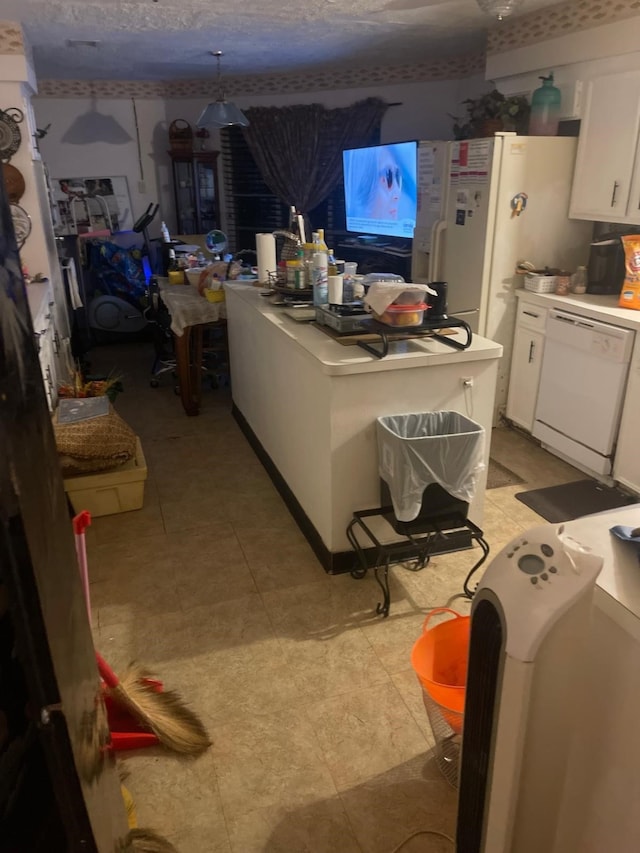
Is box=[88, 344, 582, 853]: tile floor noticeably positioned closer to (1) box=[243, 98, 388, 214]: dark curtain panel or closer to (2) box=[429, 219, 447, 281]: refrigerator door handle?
(2) box=[429, 219, 447, 281]: refrigerator door handle

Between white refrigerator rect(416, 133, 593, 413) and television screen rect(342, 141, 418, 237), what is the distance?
3.36 feet

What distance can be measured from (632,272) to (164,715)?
9.62 feet

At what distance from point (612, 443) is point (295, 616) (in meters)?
1.89

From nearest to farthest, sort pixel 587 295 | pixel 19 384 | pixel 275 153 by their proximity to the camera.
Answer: pixel 19 384 → pixel 587 295 → pixel 275 153

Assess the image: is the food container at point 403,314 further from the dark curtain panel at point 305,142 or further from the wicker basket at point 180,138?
the wicker basket at point 180,138

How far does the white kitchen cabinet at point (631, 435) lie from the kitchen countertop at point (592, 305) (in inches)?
4.7

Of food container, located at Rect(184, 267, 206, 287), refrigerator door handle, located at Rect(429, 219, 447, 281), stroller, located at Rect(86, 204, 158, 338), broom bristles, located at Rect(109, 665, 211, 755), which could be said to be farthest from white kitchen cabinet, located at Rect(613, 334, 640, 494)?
stroller, located at Rect(86, 204, 158, 338)

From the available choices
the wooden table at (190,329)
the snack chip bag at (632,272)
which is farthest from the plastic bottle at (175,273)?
the snack chip bag at (632,272)

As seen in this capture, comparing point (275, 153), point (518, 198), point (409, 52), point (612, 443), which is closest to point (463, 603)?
point (612, 443)

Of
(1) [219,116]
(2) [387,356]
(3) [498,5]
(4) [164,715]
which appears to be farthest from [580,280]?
(4) [164,715]

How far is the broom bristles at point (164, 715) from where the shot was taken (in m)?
1.84

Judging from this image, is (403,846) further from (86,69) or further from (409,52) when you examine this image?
(86,69)

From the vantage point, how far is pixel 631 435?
312 centimetres

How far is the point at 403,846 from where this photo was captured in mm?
1585
